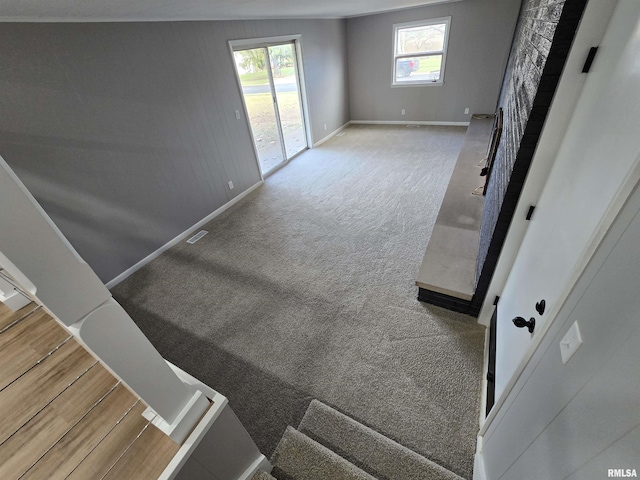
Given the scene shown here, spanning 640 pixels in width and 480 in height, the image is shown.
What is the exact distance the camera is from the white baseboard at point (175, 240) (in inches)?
115

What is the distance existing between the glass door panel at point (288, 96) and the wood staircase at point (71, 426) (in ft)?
15.1

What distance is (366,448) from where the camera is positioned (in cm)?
145

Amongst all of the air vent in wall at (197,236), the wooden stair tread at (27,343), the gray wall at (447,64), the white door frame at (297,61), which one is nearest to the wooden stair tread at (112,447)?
the wooden stair tread at (27,343)

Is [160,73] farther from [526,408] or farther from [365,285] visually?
[526,408]

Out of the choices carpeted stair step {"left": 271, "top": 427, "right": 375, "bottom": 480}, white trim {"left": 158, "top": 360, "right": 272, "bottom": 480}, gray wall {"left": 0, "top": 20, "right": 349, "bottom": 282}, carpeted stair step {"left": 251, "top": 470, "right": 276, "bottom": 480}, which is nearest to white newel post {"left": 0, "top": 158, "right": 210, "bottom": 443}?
white trim {"left": 158, "top": 360, "right": 272, "bottom": 480}

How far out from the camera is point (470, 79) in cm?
552

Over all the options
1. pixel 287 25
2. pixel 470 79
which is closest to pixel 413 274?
pixel 287 25

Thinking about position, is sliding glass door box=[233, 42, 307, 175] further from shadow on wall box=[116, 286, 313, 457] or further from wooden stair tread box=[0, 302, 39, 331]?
wooden stair tread box=[0, 302, 39, 331]

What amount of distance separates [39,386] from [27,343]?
27 centimetres

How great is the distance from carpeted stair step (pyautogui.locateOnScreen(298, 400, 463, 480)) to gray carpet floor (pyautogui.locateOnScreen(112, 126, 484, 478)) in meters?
0.11

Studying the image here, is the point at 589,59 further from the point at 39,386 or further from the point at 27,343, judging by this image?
the point at 27,343

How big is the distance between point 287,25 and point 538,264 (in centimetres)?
502

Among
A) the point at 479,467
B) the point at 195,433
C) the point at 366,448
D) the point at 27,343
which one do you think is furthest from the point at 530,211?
the point at 27,343

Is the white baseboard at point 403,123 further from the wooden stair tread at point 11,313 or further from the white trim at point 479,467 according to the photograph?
the wooden stair tread at point 11,313
